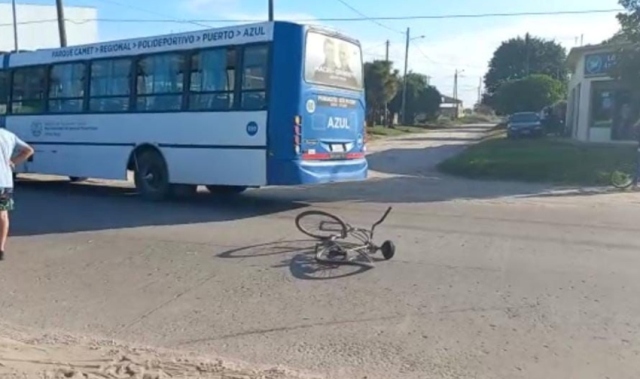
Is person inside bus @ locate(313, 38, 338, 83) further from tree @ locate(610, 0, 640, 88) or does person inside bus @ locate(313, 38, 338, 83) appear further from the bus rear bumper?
tree @ locate(610, 0, 640, 88)

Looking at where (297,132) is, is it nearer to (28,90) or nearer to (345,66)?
(345,66)

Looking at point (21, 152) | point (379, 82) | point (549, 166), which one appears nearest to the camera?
point (21, 152)

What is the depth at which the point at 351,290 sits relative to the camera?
614 centimetres

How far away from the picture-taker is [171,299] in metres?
5.95

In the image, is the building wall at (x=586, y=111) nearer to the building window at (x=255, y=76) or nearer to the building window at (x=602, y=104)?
the building window at (x=602, y=104)

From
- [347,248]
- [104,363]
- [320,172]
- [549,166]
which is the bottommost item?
[104,363]

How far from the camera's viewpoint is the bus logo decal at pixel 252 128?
1046cm

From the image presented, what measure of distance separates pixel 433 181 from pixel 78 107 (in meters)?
9.10

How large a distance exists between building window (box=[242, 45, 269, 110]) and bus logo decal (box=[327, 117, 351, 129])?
4.19 feet

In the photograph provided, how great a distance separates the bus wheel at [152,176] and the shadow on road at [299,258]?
14.5 feet

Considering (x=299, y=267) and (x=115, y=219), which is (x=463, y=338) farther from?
(x=115, y=219)

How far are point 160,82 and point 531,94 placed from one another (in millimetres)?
49801

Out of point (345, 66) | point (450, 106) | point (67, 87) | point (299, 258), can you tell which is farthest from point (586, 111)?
point (450, 106)

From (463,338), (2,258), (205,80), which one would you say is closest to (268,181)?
(205,80)
